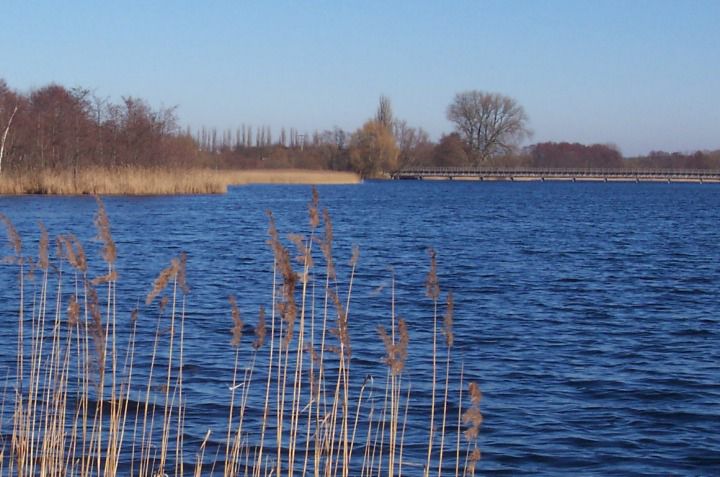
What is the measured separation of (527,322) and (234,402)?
20.2 ft

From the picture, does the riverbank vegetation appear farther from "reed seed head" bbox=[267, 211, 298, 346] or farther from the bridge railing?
"reed seed head" bbox=[267, 211, 298, 346]

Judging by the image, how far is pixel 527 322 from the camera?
14016 millimetres

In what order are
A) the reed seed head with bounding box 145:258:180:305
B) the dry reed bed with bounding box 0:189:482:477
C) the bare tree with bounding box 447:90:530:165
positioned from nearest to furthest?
1. the reed seed head with bounding box 145:258:180:305
2. the dry reed bed with bounding box 0:189:482:477
3. the bare tree with bounding box 447:90:530:165

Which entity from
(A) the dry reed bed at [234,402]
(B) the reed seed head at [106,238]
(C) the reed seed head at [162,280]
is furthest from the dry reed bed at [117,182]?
(C) the reed seed head at [162,280]

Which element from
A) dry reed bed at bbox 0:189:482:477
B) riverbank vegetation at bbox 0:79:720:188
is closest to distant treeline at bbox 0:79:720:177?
riverbank vegetation at bbox 0:79:720:188

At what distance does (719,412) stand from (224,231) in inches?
872

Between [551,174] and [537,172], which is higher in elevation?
[537,172]

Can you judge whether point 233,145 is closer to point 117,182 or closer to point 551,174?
point 551,174

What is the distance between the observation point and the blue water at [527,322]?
26.8 feet

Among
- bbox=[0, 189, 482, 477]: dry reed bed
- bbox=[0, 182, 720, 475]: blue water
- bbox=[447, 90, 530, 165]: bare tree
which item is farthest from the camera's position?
bbox=[447, 90, 530, 165]: bare tree

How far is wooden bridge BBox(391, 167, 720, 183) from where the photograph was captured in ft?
358

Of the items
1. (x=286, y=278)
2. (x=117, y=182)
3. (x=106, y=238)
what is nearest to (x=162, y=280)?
(x=106, y=238)

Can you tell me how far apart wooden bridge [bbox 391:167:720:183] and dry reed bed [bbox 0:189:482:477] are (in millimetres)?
96980

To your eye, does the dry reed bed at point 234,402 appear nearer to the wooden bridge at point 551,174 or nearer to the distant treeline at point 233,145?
the distant treeline at point 233,145
